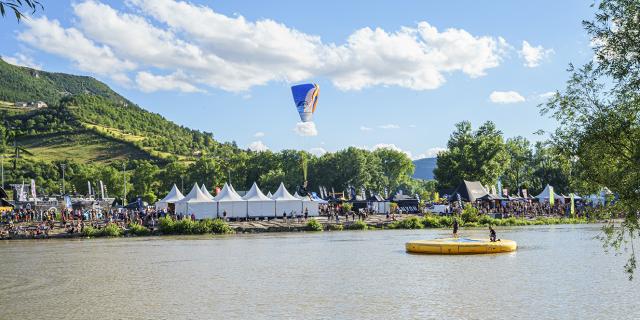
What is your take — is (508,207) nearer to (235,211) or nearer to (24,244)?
(235,211)

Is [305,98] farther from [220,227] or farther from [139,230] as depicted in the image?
[139,230]

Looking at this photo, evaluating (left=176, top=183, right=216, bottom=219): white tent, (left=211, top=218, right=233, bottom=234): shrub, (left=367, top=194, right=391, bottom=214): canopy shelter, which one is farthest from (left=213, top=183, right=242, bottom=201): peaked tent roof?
(left=367, top=194, right=391, bottom=214): canopy shelter

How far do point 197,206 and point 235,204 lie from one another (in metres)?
4.41

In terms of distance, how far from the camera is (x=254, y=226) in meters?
66.6

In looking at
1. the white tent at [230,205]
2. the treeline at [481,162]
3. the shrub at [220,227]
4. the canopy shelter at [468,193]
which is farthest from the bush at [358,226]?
the treeline at [481,162]

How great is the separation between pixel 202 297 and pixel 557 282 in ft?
47.3

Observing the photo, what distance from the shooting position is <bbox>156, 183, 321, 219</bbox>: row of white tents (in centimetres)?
7062

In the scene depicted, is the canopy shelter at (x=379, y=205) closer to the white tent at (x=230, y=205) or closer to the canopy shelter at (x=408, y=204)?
the canopy shelter at (x=408, y=204)

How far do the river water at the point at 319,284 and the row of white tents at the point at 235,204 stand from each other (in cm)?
2558

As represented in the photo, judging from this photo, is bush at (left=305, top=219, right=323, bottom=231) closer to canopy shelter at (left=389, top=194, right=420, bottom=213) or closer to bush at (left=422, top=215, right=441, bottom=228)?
bush at (left=422, top=215, right=441, bottom=228)

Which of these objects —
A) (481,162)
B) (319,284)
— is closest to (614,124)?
(319,284)

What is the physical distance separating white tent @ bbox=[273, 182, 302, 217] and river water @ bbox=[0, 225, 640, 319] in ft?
94.3

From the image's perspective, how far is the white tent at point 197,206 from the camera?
70188mm

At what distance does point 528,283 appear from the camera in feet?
84.4
